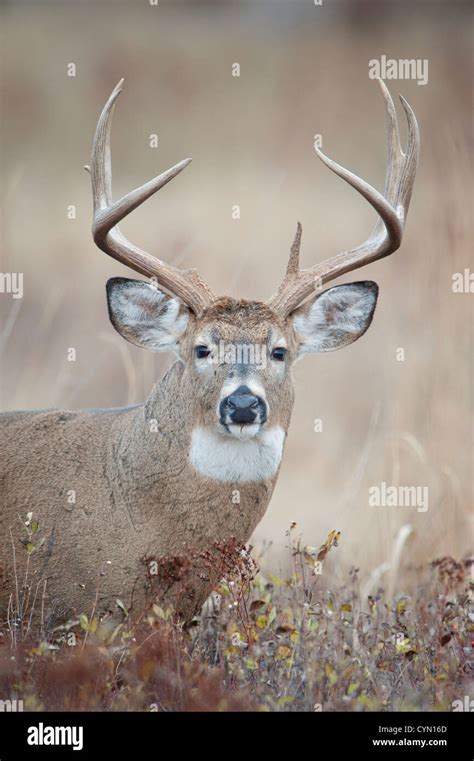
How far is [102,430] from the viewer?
21.0 feet

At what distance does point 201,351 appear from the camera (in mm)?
6059

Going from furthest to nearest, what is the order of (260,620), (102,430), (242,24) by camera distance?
(242,24) → (102,430) → (260,620)

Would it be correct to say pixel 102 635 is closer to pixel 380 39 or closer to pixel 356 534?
pixel 356 534

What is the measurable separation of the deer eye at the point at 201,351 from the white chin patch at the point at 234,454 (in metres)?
0.36

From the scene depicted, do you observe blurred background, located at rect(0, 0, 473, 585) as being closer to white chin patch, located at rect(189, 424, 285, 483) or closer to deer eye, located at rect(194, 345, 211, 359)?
white chin patch, located at rect(189, 424, 285, 483)

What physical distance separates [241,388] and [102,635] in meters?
1.26

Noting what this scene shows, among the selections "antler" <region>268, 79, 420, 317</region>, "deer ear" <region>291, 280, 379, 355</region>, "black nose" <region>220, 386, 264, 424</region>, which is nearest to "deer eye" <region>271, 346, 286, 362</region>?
"antler" <region>268, 79, 420, 317</region>

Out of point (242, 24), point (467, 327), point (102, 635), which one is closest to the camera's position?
point (102, 635)

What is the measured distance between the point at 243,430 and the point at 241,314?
68 centimetres

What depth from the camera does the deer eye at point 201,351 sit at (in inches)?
237

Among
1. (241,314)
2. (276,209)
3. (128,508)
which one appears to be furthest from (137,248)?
(276,209)

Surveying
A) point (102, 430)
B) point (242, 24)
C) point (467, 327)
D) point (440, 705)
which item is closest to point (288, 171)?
point (242, 24)

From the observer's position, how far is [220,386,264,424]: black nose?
566 cm

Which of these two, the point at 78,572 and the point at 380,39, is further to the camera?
the point at 380,39
